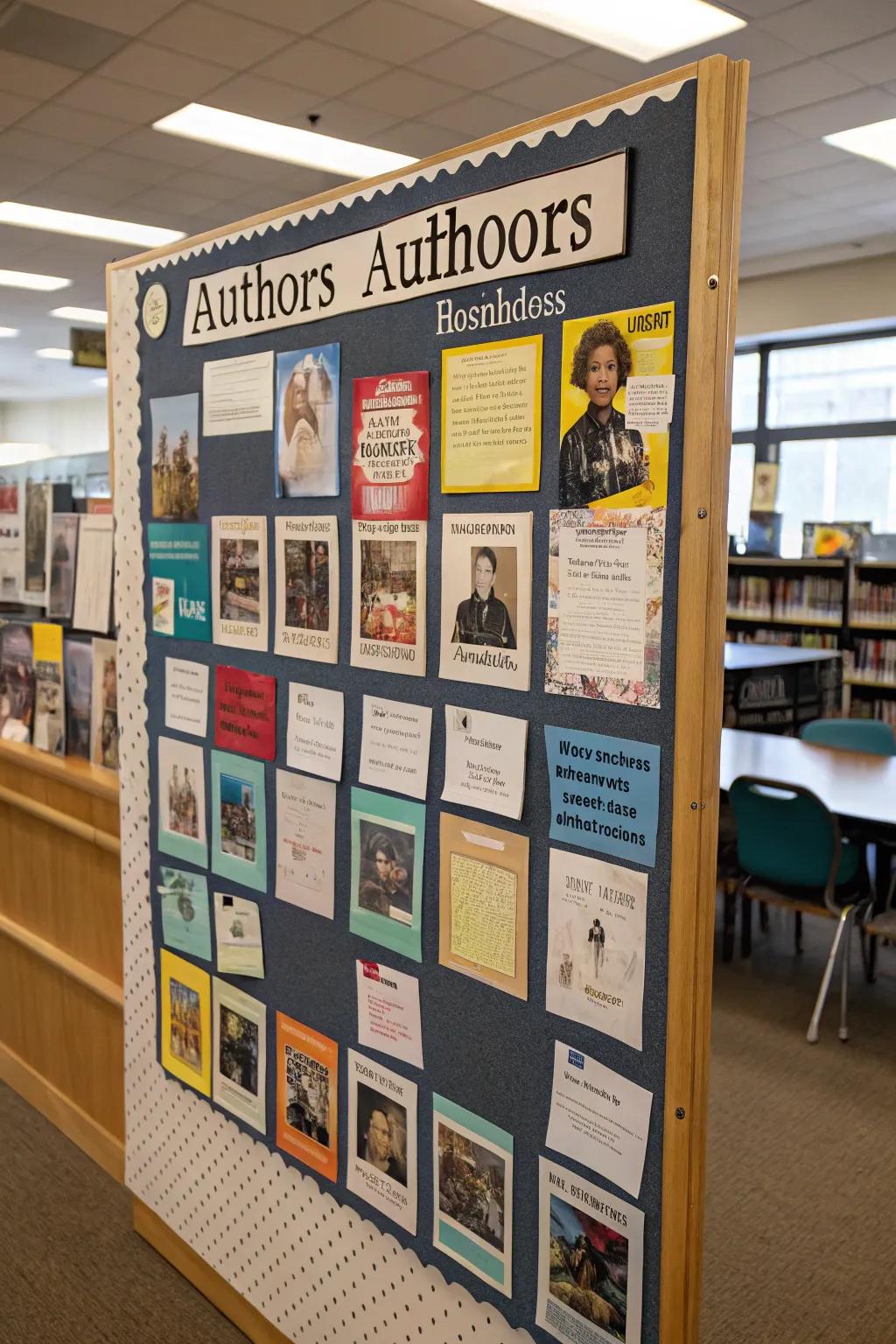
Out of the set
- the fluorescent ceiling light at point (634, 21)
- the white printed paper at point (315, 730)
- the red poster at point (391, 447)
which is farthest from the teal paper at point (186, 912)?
the fluorescent ceiling light at point (634, 21)

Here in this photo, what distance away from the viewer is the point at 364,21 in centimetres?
419

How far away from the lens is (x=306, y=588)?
185 centimetres

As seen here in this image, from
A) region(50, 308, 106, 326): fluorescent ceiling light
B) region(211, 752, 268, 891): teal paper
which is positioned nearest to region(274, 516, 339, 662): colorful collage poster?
region(211, 752, 268, 891): teal paper

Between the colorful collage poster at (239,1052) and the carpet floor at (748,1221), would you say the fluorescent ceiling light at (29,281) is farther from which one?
the colorful collage poster at (239,1052)

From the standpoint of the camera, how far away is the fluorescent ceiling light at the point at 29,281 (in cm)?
868

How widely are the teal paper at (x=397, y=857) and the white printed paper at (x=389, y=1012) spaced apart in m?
0.05

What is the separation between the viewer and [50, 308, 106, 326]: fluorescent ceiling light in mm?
9978

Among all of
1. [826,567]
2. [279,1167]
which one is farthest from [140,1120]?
[826,567]

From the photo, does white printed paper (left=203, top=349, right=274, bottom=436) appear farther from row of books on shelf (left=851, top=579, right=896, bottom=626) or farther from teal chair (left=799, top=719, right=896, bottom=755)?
row of books on shelf (left=851, top=579, right=896, bottom=626)

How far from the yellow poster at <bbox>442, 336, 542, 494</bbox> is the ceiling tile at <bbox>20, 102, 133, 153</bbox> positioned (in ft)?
15.1

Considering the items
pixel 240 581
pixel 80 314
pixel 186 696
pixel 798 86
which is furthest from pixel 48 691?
pixel 80 314

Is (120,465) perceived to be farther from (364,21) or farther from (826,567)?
(826,567)

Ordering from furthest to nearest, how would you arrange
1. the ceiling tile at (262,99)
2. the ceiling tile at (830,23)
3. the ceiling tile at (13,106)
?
the ceiling tile at (13,106) < the ceiling tile at (262,99) < the ceiling tile at (830,23)

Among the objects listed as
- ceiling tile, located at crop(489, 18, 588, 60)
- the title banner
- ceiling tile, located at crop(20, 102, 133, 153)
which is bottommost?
the title banner
